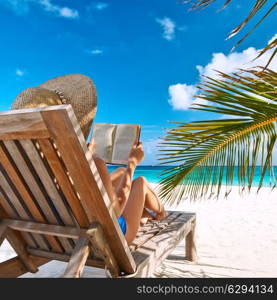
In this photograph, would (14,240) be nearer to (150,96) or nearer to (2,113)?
(2,113)

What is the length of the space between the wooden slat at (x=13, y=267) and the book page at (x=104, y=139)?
807mm

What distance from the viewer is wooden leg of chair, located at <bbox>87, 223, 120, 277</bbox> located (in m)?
1.15

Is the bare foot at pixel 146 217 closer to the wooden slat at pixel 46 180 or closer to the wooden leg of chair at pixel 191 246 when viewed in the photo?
the wooden leg of chair at pixel 191 246

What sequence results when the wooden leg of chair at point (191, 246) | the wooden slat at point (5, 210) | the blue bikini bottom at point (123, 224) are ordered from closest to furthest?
the wooden slat at point (5, 210)
the blue bikini bottom at point (123, 224)
the wooden leg of chair at point (191, 246)

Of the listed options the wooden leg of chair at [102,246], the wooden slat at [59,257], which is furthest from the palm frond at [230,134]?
the wooden slat at [59,257]

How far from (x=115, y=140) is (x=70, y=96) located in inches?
29.2

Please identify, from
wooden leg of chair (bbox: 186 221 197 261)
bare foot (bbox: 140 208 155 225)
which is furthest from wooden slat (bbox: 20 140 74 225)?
wooden leg of chair (bbox: 186 221 197 261)

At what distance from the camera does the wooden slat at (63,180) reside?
41.6 inches

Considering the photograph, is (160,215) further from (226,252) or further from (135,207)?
(226,252)

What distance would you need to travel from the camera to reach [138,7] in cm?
3472

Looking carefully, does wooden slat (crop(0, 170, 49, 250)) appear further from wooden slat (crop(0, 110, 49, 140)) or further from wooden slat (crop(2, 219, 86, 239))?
wooden slat (crop(0, 110, 49, 140))

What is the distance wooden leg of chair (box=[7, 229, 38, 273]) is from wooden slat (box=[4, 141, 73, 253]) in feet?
1.13

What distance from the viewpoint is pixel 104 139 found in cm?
208
